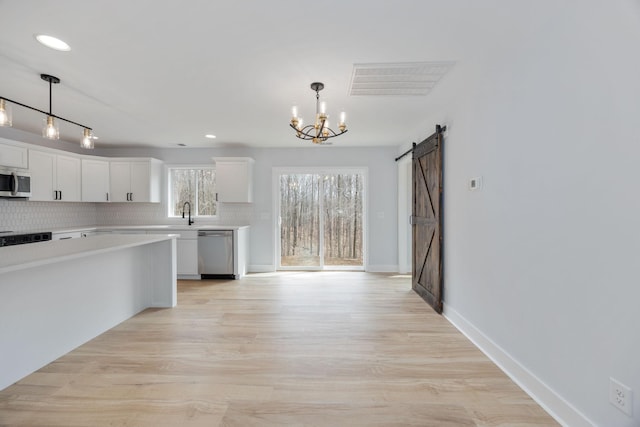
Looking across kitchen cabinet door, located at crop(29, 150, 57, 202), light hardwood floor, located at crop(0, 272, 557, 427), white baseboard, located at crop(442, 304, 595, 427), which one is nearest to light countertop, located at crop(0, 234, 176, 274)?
light hardwood floor, located at crop(0, 272, 557, 427)

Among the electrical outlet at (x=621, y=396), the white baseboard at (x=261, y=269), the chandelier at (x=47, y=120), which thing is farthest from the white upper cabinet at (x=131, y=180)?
the electrical outlet at (x=621, y=396)

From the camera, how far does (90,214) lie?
219 inches

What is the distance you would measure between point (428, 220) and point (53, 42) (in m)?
3.95

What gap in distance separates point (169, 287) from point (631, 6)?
4.35 meters

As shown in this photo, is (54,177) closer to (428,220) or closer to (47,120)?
(47,120)

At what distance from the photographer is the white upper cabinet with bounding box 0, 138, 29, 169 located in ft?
12.4

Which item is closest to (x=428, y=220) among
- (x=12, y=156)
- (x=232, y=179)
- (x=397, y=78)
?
(x=397, y=78)

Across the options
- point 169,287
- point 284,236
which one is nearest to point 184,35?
point 169,287

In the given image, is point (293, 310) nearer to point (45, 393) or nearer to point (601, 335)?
point (45, 393)

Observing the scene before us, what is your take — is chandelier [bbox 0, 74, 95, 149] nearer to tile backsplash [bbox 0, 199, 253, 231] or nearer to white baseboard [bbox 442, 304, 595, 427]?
tile backsplash [bbox 0, 199, 253, 231]

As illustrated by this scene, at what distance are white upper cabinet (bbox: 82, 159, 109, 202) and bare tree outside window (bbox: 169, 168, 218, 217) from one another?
1049 mm

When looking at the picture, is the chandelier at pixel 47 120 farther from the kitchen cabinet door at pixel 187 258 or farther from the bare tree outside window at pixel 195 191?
the bare tree outside window at pixel 195 191

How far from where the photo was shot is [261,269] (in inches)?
220

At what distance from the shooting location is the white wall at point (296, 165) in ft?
18.1
